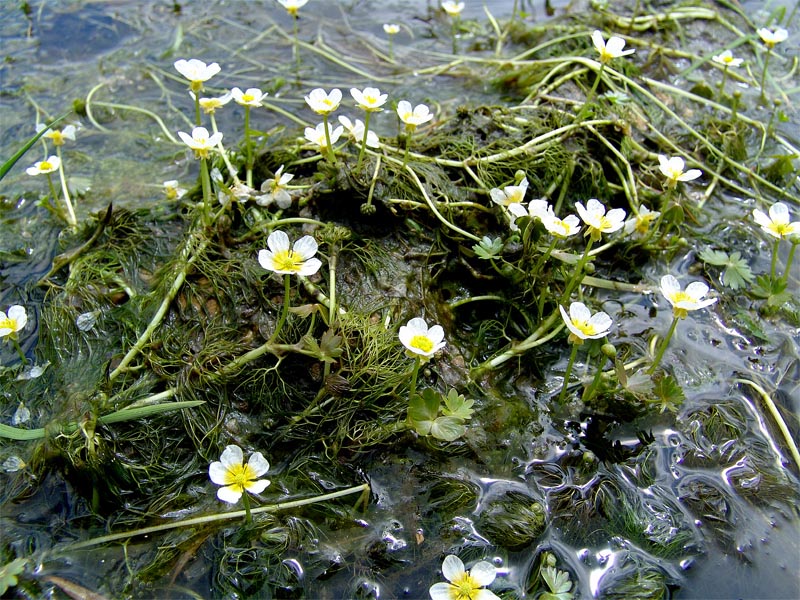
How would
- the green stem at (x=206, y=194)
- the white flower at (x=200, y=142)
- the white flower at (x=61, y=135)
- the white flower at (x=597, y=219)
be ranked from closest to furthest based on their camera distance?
the white flower at (x=597, y=219) < the white flower at (x=200, y=142) < the green stem at (x=206, y=194) < the white flower at (x=61, y=135)

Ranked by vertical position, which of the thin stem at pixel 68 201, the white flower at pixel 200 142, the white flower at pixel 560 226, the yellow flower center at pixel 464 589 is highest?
the white flower at pixel 200 142

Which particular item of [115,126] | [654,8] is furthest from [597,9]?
[115,126]

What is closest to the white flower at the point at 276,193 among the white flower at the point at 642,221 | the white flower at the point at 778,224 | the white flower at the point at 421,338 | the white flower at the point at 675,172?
the white flower at the point at 421,338

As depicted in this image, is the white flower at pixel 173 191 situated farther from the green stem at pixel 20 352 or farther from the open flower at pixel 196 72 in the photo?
the green stem at pixel 20 352

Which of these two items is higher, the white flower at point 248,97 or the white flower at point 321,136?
the white flower at point 248,97

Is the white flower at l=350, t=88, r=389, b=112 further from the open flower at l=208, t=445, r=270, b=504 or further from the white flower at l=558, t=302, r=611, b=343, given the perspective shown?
the open flower at l=208, t=445, r=270, b=504

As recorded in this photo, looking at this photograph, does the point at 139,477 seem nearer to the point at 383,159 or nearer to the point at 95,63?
the point at 383,159
